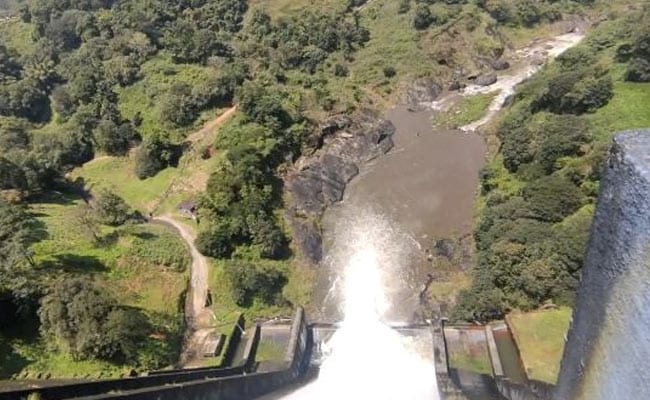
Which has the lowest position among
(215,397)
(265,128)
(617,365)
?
(265,128)

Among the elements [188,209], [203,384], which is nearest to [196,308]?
[188,209]

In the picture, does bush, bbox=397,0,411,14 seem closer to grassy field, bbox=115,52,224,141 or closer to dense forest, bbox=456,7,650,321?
dense forest, bbox=456,7,650,321

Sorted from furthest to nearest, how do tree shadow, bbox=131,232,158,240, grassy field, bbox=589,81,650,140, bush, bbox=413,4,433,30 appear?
bush, bbox=413,4,433,30
grassy field, bbox=589,81,650,140
tree shadow, bbox=131,232,158,240

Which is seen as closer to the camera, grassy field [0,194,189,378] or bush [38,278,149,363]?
grassy field [0,194,189,378]

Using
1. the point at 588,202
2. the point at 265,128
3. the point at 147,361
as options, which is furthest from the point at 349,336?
the point at 265,128

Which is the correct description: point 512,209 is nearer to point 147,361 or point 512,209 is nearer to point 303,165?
point 303,165

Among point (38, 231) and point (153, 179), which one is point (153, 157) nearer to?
point (153, 179)

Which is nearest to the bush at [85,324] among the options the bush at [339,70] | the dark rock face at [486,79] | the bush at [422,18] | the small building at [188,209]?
the small building at [188,209]

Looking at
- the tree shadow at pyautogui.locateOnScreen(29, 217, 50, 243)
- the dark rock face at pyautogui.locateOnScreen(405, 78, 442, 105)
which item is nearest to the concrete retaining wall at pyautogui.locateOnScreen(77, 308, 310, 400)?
the tree shadow at pyautogui.locateOnScreen(29, 217, 50, 243)
